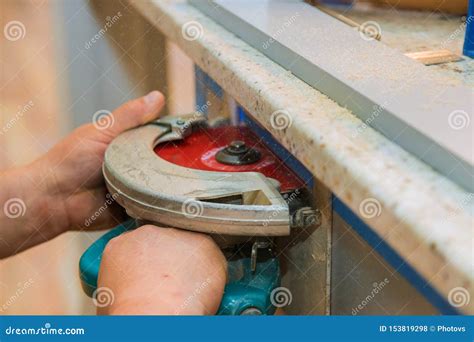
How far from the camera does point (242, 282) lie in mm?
746

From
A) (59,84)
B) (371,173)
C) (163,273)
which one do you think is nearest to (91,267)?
(163,273)

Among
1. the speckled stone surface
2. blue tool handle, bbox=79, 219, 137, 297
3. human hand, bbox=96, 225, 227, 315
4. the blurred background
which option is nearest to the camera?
the speckled stone surface

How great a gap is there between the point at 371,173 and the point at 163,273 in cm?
24

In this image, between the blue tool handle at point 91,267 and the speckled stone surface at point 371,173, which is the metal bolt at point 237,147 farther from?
the blue tool handle at point 91,267

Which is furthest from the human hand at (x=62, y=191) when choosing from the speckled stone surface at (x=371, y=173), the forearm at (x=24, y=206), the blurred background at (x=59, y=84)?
the blurred background at (x=59, y=84)

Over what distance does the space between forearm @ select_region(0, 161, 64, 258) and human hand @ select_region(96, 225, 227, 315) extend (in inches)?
12.0

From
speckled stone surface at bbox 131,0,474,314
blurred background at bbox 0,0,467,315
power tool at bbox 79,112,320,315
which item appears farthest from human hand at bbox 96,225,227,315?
blurred background at bbox 0,0,467,315

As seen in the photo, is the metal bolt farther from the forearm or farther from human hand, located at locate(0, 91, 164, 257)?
the forearm

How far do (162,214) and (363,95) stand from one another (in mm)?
232

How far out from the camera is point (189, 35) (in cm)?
93

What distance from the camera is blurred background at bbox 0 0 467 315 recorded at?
1.47 metres

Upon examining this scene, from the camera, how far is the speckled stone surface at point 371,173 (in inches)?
16.9

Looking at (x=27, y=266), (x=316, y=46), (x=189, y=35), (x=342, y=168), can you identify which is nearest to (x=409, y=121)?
(x=342, y=168)

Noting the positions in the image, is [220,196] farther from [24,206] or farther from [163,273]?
[24,206]
